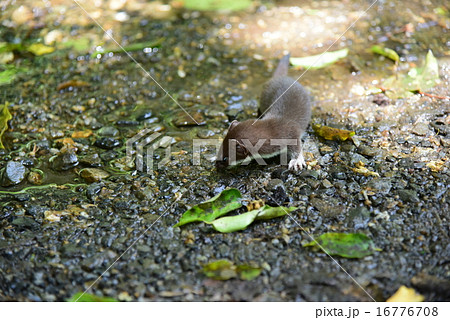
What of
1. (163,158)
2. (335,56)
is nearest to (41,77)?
(163,158)

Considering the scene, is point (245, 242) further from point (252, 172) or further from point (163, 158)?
point (163, 158)

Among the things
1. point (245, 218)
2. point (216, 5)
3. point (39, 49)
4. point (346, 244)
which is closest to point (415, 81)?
point (346, 244)

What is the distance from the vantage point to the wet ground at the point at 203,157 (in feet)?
9.45

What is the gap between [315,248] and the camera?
9.93 feet

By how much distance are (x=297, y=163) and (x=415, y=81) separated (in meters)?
2.13

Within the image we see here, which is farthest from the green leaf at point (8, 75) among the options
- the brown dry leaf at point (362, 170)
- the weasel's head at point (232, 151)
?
the brown dry leaf at point (362, 170)

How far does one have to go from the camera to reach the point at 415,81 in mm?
5039

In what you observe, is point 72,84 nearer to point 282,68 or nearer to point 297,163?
point 282,68

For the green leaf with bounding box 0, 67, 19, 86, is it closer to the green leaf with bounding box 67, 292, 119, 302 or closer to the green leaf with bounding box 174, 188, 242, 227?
the green leaf with bounding box 174, 188, 242, 227

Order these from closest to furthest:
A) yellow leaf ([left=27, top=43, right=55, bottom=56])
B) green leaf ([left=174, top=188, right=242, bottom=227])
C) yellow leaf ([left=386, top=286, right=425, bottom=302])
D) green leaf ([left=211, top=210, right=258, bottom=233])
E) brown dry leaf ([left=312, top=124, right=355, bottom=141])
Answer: yellow leaf ([left=386, top=286, right=425, bottom=302]) < green leaf ([left=211, top=210, right=258, bottom=233]) < green leaf ([left=174, top=188, right=242, bottom=227]) < brown dry leaf ([left=312, top=124, right=355, bottom=141]) < yellow leaf ([left=27, top=43, right=55, bottom=56])

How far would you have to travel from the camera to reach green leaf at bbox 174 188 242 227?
3.34 metres

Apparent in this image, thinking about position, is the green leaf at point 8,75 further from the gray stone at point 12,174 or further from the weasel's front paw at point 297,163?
the weasel's front paw at point 297,163

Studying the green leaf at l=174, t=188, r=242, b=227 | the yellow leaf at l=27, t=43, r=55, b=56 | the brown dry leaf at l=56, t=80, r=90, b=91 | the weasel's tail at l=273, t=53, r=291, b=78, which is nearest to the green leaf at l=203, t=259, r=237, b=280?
the green leaf at l=174, t=188, r=242, b=227

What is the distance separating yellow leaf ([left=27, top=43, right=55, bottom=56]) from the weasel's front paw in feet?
13.3
